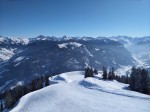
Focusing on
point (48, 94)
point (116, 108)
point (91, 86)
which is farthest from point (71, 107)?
point (91, 86)

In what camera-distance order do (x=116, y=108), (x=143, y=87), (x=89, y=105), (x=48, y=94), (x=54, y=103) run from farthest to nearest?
(x=143, y=87)
(x=48, y=94)
(x=54, y=103)
(x=89, y=105)
(x=116, y=108)

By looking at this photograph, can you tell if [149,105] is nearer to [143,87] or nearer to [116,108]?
[116,108]

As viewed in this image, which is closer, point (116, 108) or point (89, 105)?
point (116, 108)

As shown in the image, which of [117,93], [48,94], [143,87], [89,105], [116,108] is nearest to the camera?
[116,108]

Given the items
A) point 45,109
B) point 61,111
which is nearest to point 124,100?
point 61,111

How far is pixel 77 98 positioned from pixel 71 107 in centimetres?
881

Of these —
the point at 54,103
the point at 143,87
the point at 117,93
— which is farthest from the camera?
the point at 143,87

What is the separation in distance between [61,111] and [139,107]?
17.8 m

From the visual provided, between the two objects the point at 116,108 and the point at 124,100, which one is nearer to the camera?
the point at 116,108

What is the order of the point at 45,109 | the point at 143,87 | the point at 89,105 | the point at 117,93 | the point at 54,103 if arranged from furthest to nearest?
the point at 143,87, the point at 117,93, the point at 54,103, the point at 45,109, the point at 89,105

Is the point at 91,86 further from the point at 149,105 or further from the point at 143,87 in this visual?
the point at 149,105

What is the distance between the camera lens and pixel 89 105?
54.7m

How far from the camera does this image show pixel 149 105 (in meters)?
51.6

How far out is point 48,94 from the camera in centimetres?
7669
